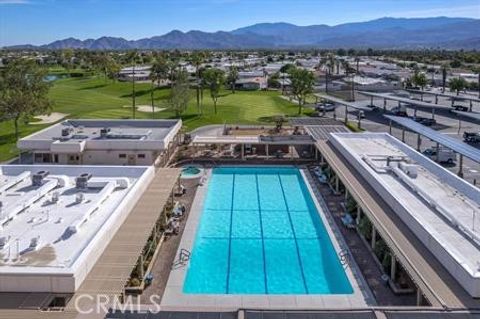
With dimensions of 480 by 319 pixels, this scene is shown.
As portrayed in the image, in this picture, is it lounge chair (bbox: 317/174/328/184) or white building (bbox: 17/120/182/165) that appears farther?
lounge chair (bbox: 317/174/328/184)

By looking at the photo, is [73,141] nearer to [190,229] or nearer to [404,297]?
[190,229]

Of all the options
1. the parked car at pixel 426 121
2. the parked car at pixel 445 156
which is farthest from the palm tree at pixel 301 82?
the parked car at pixel 445 156

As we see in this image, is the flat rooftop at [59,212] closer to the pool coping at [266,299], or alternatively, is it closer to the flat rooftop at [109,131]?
the pool coping at [266,299]

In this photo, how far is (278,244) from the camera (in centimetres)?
2711

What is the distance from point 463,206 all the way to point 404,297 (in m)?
6.84

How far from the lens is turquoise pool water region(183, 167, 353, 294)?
22422 millimetres

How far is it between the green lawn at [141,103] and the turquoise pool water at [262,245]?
73.4 ft

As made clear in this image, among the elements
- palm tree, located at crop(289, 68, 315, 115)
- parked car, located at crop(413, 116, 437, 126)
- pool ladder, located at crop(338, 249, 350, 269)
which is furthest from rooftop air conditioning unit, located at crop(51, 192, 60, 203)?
parked car, located at crop(413, 116, 437, 126)

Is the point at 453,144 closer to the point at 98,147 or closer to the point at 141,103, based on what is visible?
the point at 98,147

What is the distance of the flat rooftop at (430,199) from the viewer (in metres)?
18.6

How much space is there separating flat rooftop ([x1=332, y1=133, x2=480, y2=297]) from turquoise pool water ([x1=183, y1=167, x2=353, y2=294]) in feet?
13.5

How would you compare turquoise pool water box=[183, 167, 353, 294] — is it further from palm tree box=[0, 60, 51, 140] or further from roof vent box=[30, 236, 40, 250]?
palm tree box=[0, 60, 51, 140]

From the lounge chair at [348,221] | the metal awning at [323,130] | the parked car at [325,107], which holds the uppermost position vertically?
the parked car at [325,107]

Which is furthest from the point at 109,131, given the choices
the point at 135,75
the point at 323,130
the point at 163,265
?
the point at 135,75
